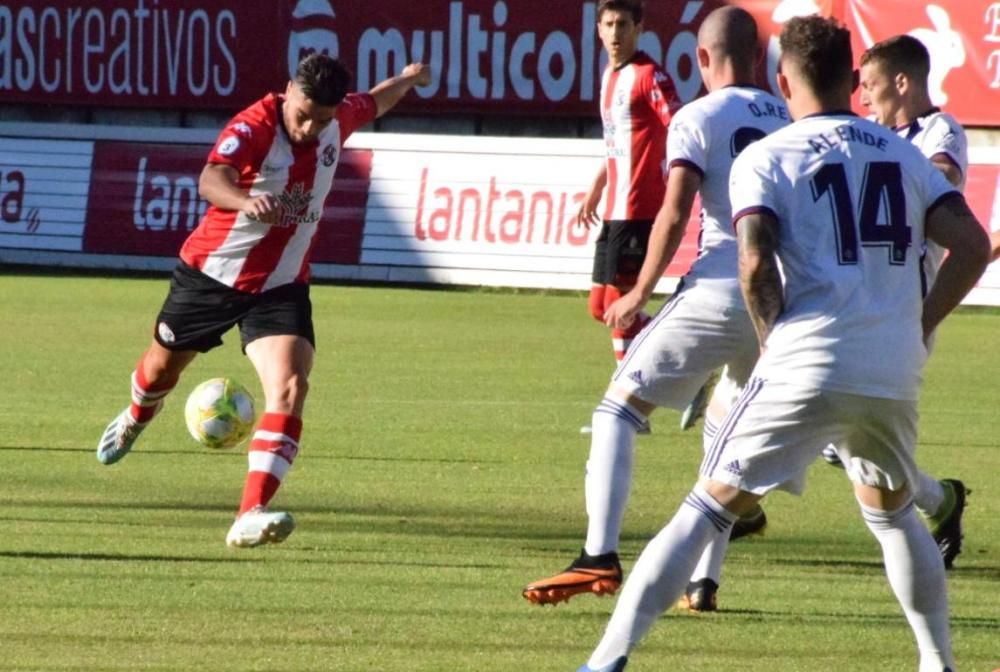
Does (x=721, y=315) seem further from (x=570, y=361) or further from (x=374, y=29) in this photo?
(x=374, y=29)

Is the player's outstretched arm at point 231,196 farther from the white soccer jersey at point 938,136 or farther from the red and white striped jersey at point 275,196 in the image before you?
the white soccer jersey at point 938,136

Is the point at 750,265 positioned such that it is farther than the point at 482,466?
No

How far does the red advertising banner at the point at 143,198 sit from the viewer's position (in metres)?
23.2

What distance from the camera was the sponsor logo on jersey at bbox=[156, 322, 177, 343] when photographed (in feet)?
29.6

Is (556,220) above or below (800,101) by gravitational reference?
below

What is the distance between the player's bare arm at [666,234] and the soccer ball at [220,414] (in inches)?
118

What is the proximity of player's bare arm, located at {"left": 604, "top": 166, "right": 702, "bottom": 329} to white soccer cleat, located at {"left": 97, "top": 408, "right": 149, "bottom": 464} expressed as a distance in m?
3.34

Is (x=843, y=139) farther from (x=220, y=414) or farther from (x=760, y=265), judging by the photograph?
(x=220, y=414)

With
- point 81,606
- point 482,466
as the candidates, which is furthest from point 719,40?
point 482,466

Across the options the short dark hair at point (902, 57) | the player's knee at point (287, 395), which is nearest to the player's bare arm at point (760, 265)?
the short dark hair at point (902, 57)

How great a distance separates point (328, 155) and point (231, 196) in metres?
0.76

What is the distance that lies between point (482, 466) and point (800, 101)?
16.8ft

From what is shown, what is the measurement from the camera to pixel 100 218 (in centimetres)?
2345

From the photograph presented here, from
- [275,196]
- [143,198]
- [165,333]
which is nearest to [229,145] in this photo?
[275,196]
